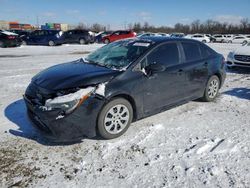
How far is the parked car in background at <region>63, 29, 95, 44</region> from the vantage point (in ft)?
84.6

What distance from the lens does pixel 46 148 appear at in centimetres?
369

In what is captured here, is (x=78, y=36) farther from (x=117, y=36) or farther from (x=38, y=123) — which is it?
(x=38, y=123)

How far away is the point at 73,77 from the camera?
3.80m

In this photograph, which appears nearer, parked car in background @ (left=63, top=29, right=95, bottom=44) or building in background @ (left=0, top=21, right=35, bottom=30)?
parked car in background @ (left=63, top=29, right=95, bottom=44)

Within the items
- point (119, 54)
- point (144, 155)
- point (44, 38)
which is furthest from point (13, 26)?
point (144, 155)

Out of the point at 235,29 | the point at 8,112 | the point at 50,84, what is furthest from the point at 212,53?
the point at 235,29

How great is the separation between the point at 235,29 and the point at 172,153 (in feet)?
270

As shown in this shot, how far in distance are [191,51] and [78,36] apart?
2252 cm

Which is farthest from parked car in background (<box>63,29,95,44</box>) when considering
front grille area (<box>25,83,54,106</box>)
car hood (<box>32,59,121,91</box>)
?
front grille area (<box>25,83,54,106</box>)

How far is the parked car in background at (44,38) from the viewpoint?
23641mm

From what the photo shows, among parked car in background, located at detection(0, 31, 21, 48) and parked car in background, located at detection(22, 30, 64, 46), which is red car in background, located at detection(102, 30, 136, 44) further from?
parked car in background, located at detection(0, 31, 21, 48)

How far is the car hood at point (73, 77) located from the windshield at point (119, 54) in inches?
10.1

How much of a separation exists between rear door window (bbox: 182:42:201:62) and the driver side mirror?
1.11m

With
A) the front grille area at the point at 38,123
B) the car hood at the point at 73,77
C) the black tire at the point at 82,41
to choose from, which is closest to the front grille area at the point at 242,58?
the car hood at the point at 73,77
